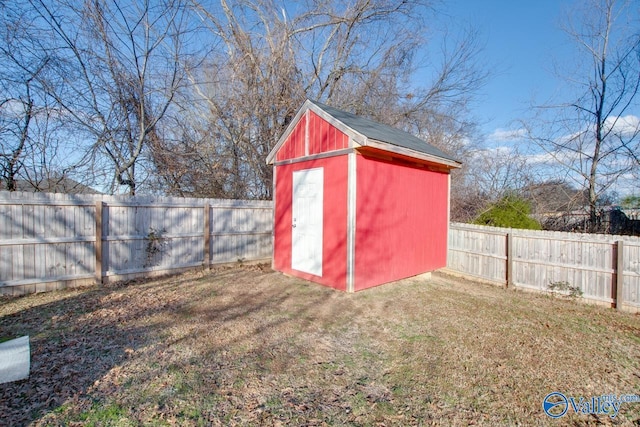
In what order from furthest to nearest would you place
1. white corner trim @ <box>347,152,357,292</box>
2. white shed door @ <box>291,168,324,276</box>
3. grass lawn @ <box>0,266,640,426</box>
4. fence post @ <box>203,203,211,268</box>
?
fence post @ <box>203,203,211,268</box> → white shed door @ <box>291,168,324,276</box> → white corner trim @ <box>347,152,357,292</box> → grass lawn @ <box>0,266,640,426</box>

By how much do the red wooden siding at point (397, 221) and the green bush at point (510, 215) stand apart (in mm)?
1555

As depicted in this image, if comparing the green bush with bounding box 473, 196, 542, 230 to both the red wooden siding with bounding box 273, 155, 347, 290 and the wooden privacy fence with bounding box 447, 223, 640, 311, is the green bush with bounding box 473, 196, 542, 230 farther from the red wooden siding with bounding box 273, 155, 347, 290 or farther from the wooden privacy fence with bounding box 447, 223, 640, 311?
the red wooden siding with bounding box 273, 155, 347, 290

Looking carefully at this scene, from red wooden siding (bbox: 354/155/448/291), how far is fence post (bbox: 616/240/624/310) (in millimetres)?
2968

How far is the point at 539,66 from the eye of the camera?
9.45 m

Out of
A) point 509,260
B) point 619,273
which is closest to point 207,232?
point 509,260

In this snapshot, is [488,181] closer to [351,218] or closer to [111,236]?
[351,218]

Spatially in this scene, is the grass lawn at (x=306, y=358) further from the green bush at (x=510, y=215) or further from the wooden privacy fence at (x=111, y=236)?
the green bush at (x=510, y=215)

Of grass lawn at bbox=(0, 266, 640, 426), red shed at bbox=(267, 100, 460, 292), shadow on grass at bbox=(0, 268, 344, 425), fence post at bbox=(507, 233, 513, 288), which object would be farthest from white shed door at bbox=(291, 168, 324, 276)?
fence post at bbox=(507, 233, 513, 288)

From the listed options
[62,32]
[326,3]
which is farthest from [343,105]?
[62,32]

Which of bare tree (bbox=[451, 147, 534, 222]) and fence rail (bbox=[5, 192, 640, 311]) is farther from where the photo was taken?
bare tree (bbox=[451, 147, 534, 222])

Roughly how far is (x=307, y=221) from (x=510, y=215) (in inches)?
209

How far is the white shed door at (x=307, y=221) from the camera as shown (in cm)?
559

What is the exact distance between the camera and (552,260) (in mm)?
5715

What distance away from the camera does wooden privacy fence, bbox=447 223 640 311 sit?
193 inches
